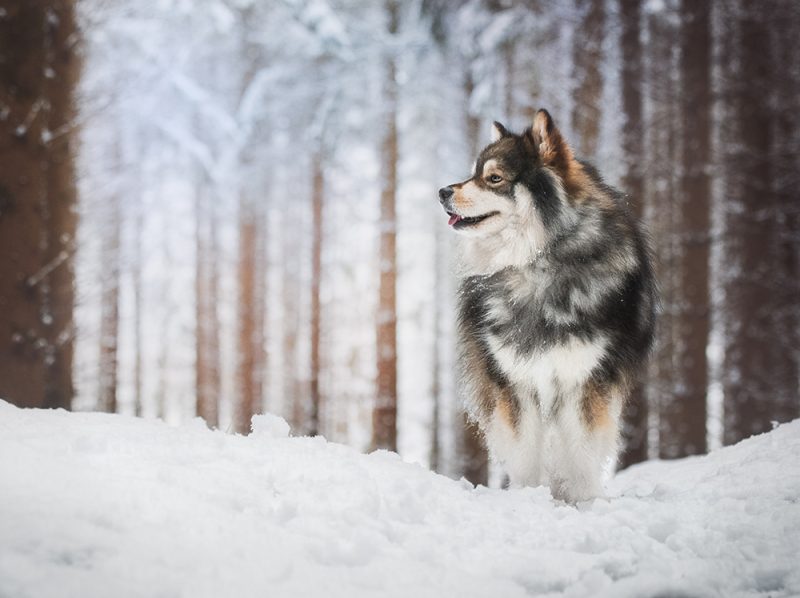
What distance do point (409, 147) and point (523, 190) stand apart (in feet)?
18.3

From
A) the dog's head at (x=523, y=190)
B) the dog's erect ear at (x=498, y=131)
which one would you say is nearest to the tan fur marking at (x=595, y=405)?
the dog's head at (x=523, y=190)

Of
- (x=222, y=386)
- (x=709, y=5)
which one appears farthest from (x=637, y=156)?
(x=222, y=386)

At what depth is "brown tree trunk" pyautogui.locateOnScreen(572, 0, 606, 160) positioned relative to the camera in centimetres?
768

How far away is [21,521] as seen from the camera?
1994 millimetres

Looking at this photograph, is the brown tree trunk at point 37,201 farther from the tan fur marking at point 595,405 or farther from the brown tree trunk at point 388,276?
the tan fur marking at point 595,405

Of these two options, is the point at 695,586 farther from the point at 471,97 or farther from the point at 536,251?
the point at 471,97

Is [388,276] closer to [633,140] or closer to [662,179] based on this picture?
[633,140]

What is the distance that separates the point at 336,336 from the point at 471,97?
21.6ft

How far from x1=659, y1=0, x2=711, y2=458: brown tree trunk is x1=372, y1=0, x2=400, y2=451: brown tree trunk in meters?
3.30

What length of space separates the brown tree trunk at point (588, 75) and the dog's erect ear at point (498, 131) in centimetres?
386

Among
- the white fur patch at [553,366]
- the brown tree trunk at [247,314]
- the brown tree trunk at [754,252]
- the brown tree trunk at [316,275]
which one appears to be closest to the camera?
the white fur patch at [553,366]

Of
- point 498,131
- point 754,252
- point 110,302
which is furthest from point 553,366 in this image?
point 110,302

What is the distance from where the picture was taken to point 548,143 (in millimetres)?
3750

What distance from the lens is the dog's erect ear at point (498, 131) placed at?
405 cm
